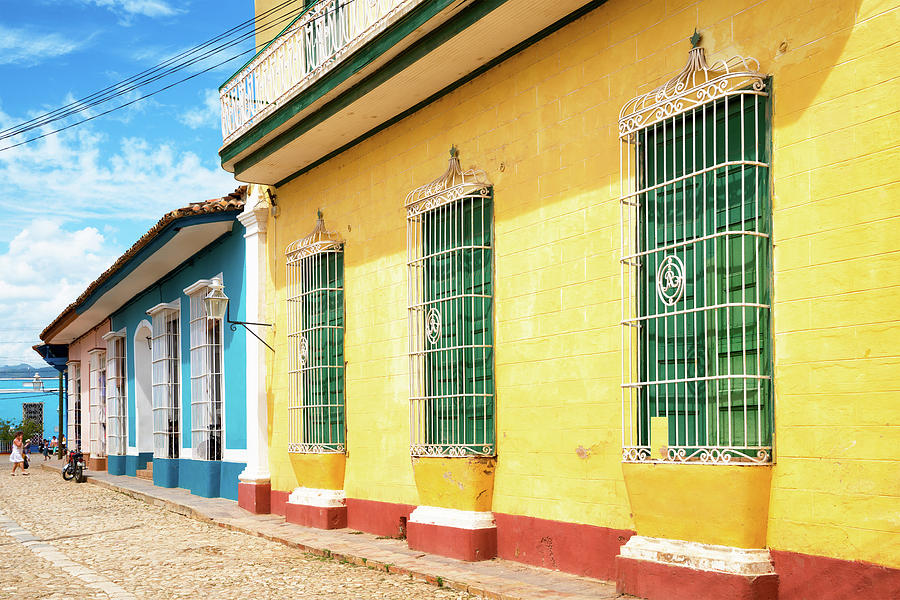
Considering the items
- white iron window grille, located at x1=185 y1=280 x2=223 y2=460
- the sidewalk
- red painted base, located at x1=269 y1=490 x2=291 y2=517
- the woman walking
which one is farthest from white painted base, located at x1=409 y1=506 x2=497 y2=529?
the woman walking

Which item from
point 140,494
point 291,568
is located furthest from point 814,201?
point 140,494

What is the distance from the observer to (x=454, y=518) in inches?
294

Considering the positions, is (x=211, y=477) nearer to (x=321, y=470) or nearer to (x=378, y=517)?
(x=321, y=470)

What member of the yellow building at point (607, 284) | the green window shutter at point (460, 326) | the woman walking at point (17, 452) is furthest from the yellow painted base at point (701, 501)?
the woman walking at point (17, 452)

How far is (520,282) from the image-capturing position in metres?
7.18

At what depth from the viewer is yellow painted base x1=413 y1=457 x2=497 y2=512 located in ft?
24.1

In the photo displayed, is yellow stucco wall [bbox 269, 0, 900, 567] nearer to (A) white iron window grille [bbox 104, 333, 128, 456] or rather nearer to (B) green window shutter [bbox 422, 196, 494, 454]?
(B) green window shutter [bbox 422, 196, 494, 454]

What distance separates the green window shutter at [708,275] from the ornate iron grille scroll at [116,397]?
56.0ft

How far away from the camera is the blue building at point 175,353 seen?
41.7ft

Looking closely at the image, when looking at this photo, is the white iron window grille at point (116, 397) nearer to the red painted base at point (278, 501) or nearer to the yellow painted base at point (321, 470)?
the red painted base at point (278, 501)

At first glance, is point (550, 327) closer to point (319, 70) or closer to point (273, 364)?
point (319, 70)

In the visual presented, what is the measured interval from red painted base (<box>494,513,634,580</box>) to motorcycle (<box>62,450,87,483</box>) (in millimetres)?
14641

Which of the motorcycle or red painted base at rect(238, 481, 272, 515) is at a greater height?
red painted base at rect(238, 481, 272, 515)

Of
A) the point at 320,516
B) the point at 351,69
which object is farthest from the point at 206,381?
the point at 351,69
